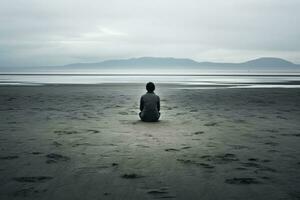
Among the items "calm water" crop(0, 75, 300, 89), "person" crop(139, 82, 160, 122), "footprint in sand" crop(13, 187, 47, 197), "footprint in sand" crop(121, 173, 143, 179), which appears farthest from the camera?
"calm water" crop(0, 75, 300, 89)

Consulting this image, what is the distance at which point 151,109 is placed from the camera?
A: 1201 centimetres

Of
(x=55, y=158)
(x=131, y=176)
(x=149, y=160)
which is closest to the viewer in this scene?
(x=131, y=176)

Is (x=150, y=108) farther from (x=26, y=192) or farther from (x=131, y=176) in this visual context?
(x=26, y=192)

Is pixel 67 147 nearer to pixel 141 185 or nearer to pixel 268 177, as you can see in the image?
pixel 141 185

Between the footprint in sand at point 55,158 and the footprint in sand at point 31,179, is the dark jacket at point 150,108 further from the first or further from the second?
the footprint in sand at point 31,179

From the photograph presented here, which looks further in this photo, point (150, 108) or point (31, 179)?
point (150, 108)

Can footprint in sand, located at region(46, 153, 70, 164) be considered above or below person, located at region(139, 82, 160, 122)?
below

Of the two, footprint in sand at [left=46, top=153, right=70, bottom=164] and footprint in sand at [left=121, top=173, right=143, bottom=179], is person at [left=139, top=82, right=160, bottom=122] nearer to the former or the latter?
footprint in sand at [left=46, top=153, right=70, bottom=164]

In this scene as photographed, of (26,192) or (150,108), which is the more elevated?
(150,108)

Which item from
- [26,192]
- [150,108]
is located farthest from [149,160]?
[150,108]

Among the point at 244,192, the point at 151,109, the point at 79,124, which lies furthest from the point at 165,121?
the point at 244,192

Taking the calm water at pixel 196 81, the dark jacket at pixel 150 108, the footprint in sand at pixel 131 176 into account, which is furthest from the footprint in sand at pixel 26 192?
the calm water at pixel 196 81

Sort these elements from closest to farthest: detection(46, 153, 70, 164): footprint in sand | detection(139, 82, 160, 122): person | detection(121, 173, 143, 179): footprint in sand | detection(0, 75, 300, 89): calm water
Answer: detection(121, 173, 143, 179): footprint in sand → detection(46, 153, 70, 164): footprint in sand → detection(139, 82, 160, 122): person → detection(0, 75, 300, 89): calm water

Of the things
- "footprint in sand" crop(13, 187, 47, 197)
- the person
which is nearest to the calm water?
the person
